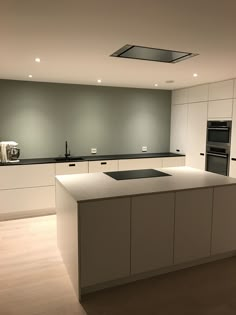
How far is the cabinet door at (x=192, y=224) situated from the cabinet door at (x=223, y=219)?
8cm

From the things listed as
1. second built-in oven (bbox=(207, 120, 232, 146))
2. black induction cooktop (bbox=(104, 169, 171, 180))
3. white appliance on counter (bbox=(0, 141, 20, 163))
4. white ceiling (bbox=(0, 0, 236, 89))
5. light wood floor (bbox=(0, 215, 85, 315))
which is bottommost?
light wood floor (bbox=(0, 215, 85, 315))

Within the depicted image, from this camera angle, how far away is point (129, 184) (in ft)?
8.70

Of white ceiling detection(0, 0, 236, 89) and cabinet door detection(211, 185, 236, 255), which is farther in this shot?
cabinet door detection(211, 185, 236, 255)

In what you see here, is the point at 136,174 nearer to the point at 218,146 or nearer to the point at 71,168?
the point at 71,168

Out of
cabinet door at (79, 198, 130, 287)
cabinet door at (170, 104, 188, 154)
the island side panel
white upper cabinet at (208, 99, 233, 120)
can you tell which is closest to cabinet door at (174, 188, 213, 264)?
cabinet door at (79, 198, 130, 287)

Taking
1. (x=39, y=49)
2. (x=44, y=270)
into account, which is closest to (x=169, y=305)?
(x=44, y=270)

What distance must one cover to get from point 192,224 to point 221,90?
254 cm

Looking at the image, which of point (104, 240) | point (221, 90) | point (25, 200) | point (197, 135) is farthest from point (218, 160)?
point (25, 200)

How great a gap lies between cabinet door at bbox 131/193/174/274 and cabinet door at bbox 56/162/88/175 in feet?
7.28

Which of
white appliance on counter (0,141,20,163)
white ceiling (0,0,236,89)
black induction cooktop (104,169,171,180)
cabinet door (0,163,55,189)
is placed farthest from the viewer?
white appliance on counter (0,141,20,163)

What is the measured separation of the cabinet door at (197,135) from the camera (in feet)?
15.3

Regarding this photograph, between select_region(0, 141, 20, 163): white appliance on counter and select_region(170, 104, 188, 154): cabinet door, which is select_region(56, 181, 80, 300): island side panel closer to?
select_region(0, 141, 20, 163): white appliance on counter

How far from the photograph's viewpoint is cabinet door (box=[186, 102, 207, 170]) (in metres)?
4.67

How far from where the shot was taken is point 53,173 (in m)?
4.22
